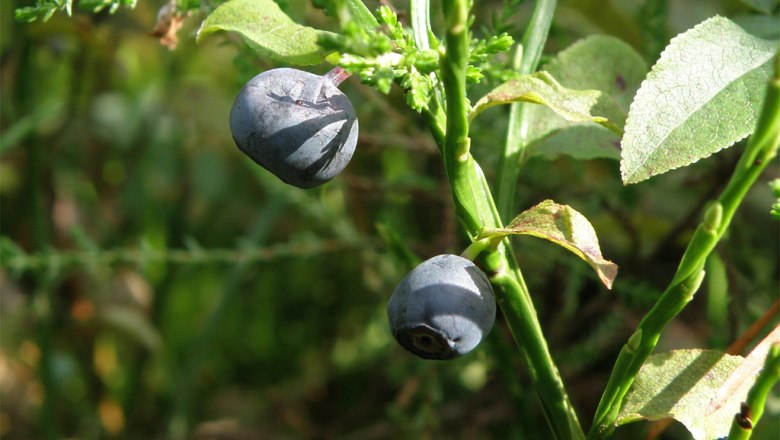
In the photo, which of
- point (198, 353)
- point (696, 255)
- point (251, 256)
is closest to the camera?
point (696, 255)

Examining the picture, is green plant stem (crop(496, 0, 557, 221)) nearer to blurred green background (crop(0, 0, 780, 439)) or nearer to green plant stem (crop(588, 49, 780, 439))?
green plant stem (crop(588, 49, 780, 439))

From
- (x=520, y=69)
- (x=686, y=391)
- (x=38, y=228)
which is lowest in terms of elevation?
(x=38, y=228)

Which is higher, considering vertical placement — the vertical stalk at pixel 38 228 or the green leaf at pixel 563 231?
the green leaf at pixel 563 231

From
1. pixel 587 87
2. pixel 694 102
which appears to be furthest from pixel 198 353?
pixel 694 102

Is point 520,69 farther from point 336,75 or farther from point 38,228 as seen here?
point 38,228

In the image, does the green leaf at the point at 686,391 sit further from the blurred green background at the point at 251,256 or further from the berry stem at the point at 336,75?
the blurred green background at the point at 251,256

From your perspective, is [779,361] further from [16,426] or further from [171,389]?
[16,426]

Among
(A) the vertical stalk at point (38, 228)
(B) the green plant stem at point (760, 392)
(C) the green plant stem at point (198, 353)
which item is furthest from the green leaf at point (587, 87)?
(A) the vertical stalk at point (38, 228)

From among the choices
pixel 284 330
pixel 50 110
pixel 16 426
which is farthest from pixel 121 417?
pixel 50 110
